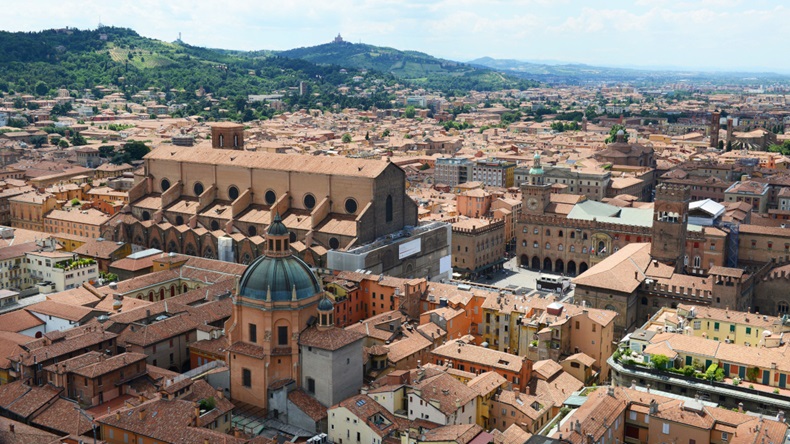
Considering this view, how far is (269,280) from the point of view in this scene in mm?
48344

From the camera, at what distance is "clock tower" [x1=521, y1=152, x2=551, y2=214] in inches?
3756

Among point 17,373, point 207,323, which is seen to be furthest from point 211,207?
point 17,373

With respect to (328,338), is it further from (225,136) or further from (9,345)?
(225,136)

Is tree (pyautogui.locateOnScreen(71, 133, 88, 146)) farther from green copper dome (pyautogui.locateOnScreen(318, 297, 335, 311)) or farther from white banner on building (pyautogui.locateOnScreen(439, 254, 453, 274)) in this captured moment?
green copper dome (pyautogui.locateOnScreen(318, 297, 335, 311))

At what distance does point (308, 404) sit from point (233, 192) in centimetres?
4168

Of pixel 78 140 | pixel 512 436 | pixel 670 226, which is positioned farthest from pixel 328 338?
pixel 78 140

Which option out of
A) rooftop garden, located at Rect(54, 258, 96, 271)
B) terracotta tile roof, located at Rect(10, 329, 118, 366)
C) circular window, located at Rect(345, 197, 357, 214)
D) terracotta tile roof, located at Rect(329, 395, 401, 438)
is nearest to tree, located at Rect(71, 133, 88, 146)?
rooftop garden, located at Rect(54, 258, 96, 271)

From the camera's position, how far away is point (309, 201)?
262ft

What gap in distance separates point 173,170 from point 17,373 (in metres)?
43.0

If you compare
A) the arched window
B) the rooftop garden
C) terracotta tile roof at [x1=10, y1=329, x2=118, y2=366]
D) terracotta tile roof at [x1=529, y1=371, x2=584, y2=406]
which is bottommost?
terracotta tile roof at [x1=529, y1=371, x2=584, y2=406]

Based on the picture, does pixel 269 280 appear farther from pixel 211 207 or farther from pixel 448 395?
pixel 211 207

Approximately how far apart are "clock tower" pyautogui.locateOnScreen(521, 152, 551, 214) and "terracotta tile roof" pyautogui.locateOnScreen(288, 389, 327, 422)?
53.6 m

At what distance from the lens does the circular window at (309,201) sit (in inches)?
3142

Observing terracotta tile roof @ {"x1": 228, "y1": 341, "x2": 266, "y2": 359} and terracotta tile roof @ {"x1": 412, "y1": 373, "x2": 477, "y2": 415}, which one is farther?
terracotta tile roof @ {"x1": 228, "y1": 341, "x2": 266, "y2": 359}
